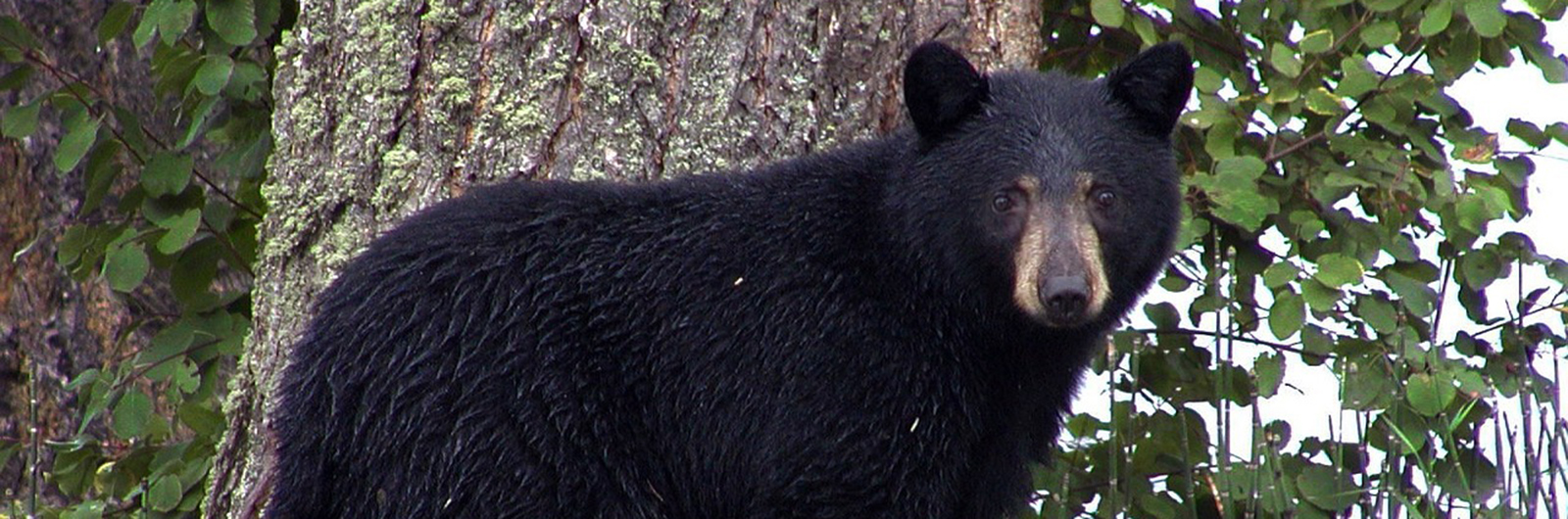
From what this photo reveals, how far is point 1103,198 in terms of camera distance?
3.72m

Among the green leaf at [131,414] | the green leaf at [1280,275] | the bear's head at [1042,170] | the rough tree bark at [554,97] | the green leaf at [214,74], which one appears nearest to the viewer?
the bear's head at [1042,170]

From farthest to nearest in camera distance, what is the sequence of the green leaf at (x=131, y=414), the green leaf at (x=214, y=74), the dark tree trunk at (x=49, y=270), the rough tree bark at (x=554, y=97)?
the dark tree trunk at (x=49, y=270) < the green leaf at (x=131, y=414) < the green leaf at (x=214, y=74) < the rough tree bark at (x=554, y=97)

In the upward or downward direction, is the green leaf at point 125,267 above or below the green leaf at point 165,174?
below

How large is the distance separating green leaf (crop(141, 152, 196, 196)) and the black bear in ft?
4.48

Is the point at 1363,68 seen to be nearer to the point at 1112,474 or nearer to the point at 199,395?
the point at 1112,474

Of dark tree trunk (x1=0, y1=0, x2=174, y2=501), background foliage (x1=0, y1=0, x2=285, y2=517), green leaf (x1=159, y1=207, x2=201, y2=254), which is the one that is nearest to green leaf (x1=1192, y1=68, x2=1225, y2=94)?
background foliage (x1=0, y1=0, x2=285, y2=517)

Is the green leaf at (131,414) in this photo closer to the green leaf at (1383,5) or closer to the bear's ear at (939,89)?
A: the bear's ear at (939,89)

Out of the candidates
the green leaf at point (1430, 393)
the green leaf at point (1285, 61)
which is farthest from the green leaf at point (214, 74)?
the green leaf at point (1430, 393)

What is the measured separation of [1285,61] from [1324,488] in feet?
3.29

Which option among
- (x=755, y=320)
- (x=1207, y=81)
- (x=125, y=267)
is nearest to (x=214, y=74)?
(x=125, y=267)

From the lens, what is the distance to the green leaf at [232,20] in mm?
4613

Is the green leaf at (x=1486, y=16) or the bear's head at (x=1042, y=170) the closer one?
the bear's head at (x=1042, y=170)

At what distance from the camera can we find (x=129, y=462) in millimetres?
5207

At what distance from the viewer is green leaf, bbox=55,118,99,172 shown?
4.73 meters
